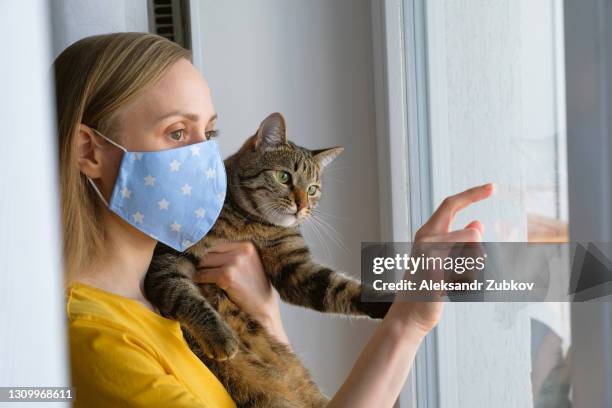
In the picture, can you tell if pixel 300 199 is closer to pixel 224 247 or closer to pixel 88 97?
→ pixel 224 247

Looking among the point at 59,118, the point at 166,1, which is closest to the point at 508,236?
the point at 59,118

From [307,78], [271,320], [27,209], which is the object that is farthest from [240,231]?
[27,209]

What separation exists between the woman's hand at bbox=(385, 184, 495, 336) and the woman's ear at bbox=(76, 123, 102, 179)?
0.55 m

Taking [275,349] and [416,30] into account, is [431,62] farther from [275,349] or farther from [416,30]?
[275,349]

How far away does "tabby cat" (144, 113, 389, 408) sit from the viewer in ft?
3.76

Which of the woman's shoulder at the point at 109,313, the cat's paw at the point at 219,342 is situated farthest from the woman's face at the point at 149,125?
the cat's paw at the point at 219,342

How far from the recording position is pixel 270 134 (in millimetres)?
1416

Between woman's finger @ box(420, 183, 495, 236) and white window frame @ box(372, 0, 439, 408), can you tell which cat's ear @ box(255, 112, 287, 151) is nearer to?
white window frame @ box(372, 0, 439, 408)

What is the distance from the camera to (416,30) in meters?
1.65

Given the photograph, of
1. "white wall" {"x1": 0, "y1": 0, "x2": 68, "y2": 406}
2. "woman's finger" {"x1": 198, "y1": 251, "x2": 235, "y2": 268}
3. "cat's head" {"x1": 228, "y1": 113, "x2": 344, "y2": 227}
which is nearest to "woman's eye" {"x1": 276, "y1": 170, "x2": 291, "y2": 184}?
"cat's head" {"x1": 228, "y1": 113, "x2": 344, "y2": 227}

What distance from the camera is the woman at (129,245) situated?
0.83m

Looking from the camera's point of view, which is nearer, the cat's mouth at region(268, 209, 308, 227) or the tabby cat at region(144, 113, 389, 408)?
the tabby cat at region(144, 113, 389, 408)

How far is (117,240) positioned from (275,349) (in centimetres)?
39

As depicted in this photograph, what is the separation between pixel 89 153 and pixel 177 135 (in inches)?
5.9
